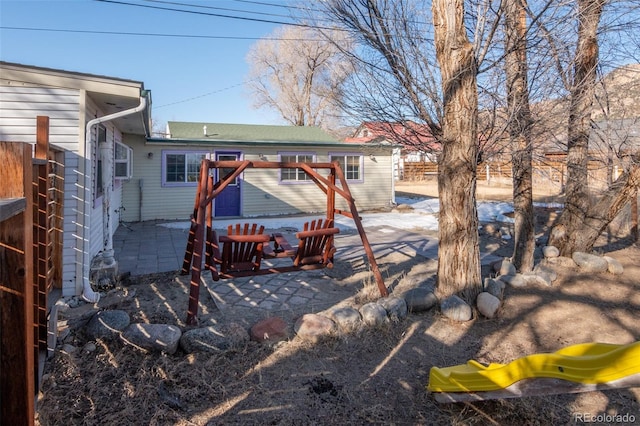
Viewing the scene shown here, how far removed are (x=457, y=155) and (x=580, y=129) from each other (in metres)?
2.66

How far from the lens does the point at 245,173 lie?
456 inches

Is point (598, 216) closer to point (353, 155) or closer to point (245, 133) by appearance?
point (353, 155)

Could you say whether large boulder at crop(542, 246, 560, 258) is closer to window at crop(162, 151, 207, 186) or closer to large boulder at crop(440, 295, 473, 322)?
large boulder at crop(440, 295, 473, 322)

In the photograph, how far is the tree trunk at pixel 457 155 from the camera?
12.7ft

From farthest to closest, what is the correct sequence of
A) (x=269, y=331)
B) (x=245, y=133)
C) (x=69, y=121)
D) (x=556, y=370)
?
(x=245, y=133)
(x=69, y=121)
(x=269, y=331)
(x=556, y=370)

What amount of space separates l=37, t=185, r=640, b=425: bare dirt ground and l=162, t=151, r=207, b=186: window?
24.1ft

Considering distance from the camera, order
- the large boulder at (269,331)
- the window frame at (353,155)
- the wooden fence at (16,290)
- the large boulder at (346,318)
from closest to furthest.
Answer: the wooden fence at (16,290)
the large boulder at (269,331)
the large boulder at (346,318)
the window frame at (353,155)

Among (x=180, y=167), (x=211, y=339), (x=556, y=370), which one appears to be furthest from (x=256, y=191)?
(x=556, y=370)

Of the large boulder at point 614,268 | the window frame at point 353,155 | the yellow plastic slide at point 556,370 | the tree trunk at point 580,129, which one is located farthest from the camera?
the window frame at point 353,155

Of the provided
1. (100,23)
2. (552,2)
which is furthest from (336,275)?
(100,23)

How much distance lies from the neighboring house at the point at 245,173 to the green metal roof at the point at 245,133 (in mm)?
33

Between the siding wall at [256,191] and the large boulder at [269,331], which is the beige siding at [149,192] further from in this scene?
the large boulder at [269,331]

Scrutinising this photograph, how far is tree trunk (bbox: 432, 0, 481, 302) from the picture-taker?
387 cm

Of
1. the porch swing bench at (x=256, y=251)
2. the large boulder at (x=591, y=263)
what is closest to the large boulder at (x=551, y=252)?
the large boulder at (x=591, y=263)
